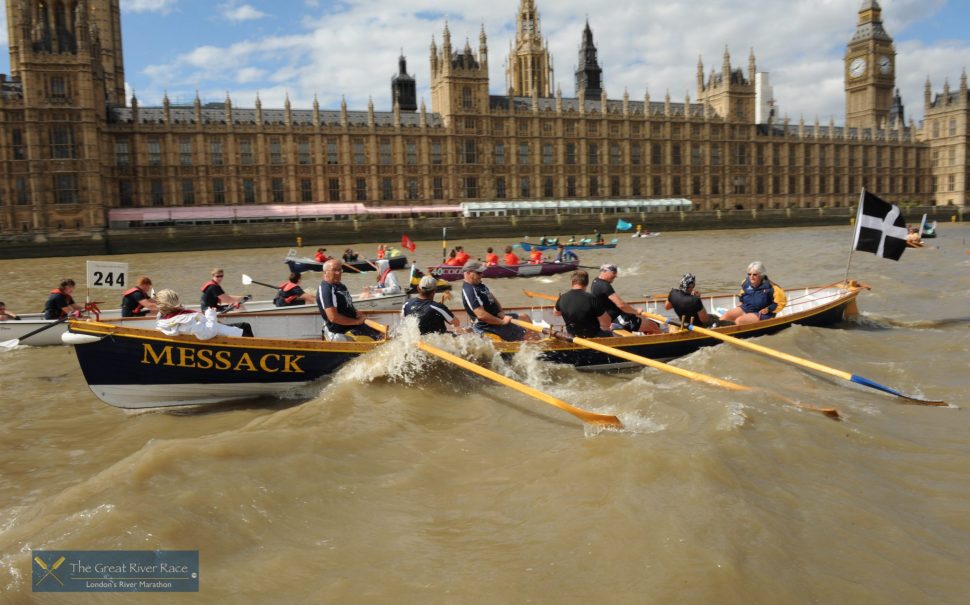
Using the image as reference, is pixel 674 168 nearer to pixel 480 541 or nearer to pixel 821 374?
pixel 821 374

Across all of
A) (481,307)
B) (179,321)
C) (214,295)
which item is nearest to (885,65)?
(481,307)

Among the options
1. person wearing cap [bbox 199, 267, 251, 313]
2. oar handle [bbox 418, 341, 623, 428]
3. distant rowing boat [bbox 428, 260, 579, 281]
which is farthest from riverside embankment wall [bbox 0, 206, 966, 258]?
oar handle [bbox 418, 341, 623, 428]

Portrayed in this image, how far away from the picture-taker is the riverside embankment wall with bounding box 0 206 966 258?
49812 mm

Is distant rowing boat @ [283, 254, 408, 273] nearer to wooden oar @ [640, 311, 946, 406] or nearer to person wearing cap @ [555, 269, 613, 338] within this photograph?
person wearing cap @ [555, 269, 613, 338]

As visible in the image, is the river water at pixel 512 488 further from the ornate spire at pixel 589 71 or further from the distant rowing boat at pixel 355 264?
the ornate spire at pixel 589 71

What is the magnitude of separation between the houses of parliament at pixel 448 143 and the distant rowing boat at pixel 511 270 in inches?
1412

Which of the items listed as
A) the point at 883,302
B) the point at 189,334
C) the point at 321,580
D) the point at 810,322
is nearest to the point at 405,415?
the point at 189,334

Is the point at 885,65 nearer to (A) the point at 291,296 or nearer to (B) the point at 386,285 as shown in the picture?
(B) the point at 386,285

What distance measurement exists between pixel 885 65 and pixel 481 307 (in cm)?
12768

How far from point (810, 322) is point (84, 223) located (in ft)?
196

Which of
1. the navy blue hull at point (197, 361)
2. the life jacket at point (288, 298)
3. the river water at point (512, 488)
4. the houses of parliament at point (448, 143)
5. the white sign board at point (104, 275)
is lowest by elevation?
the river water at point (512, 488)

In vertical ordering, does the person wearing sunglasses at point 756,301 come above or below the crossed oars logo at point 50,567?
above

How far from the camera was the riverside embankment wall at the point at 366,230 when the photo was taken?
4981cm

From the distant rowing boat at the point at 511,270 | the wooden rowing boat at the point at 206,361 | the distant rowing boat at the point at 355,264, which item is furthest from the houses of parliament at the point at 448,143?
the wooden rowing boat at the point at 206,361
